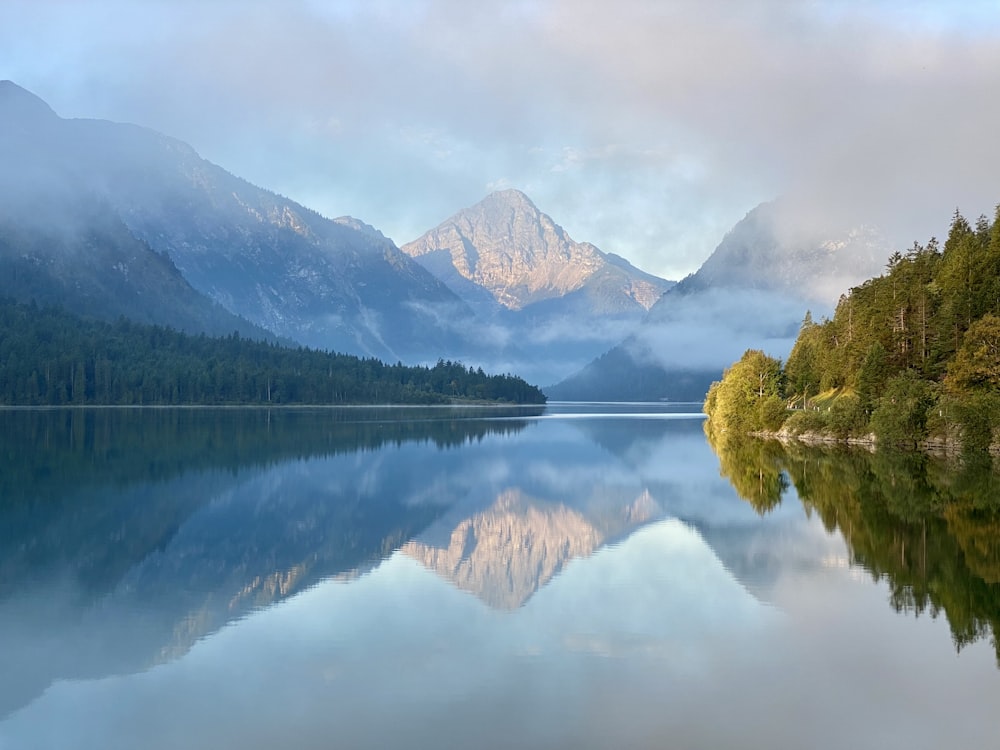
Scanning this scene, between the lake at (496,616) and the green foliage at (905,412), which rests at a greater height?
the green foliage at (905,412)

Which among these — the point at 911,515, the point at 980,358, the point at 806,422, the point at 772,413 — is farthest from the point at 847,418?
the point at 911,515

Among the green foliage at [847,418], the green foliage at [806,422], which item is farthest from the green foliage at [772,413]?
the green foliage at [847,418]

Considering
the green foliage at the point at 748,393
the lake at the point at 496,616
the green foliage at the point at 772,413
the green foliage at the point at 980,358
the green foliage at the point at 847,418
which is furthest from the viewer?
the green foliage at the point at 748,393

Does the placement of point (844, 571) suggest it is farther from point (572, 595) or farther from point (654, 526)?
point (654, 526)

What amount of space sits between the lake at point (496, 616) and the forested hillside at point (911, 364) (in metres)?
31.0

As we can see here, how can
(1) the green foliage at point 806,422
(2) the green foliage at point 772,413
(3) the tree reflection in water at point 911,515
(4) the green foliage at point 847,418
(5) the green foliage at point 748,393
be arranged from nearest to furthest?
(3) the tree reflection in water at point 911,515 < (4) the green foliage at point 847,418 < (1) the green foliage at point 806,422 < (2) the green foliage at point 772,413 < (5) the green foliage at point 748,393

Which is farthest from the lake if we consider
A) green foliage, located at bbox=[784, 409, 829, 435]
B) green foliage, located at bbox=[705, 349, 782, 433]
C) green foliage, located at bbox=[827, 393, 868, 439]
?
green foliage, located at bbox=[705, 349, 782, 433]

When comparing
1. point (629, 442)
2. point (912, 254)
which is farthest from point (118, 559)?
point (912, 254)

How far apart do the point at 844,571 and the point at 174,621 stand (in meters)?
21.2

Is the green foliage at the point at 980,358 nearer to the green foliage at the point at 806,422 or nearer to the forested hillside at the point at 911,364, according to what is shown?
the forested hillside at the point at 911,364

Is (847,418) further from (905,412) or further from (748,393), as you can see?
(748,393)

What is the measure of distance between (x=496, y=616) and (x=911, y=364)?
85794mm

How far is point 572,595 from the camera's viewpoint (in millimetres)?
28188

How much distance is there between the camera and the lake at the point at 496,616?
55.6ft
